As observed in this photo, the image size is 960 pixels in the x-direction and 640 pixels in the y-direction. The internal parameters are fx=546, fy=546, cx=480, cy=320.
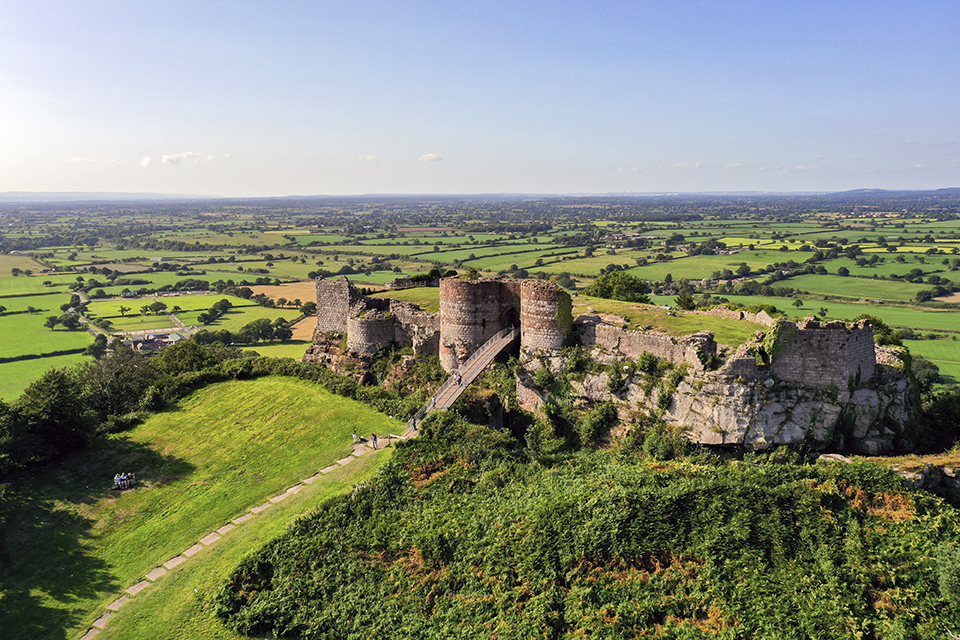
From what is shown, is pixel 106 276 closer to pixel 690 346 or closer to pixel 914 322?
pixel 690 346

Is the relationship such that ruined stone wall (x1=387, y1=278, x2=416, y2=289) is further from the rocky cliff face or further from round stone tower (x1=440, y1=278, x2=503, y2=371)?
the rocky cliff face

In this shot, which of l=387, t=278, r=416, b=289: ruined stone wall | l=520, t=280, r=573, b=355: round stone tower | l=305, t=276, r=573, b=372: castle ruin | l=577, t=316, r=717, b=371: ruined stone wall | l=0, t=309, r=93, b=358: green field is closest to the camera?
l=577, t=316, r=717, b=371: ruined stone wall

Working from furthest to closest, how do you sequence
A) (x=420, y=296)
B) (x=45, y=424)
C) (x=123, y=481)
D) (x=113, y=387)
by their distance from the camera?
(x=420, y=296), (x=113, y=387), (x=45, y=424), (x=123, y=481)

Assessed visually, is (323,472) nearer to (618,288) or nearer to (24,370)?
(618,288)

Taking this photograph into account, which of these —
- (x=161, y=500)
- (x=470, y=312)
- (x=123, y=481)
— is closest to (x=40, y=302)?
(x=123, y=481)

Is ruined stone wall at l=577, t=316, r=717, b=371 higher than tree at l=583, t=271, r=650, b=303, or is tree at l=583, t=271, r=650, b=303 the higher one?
tree at l=583, t=271, r=650, b=303

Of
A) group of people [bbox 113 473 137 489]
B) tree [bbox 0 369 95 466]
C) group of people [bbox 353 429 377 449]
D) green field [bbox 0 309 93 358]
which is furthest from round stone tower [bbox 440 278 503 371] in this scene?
green field [bbox 0 309 93 358]

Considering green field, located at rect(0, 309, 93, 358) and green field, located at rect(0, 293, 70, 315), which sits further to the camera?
green field, located at rect(0, 293, 70, 315)
